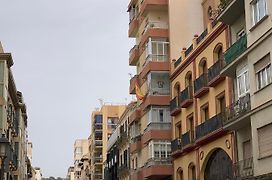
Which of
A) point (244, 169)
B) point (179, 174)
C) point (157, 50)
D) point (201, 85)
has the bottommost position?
point (244, 169)

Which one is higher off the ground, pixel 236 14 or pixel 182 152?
pixel 236 14

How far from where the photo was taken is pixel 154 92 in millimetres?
46594

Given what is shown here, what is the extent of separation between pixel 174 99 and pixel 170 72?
3.04 m

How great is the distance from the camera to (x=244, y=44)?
28.3 m

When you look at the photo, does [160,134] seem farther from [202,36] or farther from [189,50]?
[202,36]

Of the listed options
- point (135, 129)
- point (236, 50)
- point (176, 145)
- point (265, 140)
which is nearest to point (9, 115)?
point (135, 129)

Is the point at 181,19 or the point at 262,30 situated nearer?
the point at 262,30

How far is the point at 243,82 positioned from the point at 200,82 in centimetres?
903

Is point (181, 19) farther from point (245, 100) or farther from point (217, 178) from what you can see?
point (245, 100)

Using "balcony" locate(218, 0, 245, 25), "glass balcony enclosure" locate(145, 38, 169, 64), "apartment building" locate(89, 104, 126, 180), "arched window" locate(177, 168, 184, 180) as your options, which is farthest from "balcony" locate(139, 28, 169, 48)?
"apartment building" locate(89, 104, 126, 180)

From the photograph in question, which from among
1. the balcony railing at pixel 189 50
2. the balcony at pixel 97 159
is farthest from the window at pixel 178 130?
the balcony at pixel 97 159

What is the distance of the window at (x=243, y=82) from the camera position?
28.2m

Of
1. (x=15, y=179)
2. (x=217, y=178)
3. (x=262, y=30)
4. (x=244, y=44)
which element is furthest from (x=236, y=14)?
(x=15, y=179)

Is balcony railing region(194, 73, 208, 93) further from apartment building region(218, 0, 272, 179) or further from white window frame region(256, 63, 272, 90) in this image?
white window frame region(256, 63, 272, 90)
